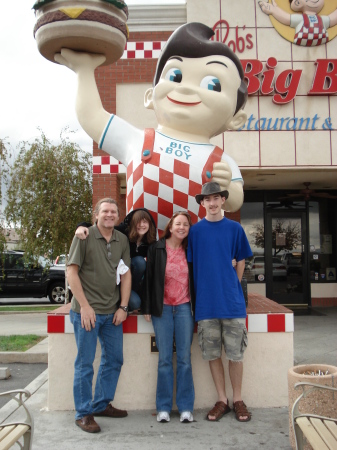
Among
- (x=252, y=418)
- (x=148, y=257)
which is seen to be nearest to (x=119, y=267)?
(x=148, y=257)

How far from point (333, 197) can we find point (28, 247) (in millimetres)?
6508

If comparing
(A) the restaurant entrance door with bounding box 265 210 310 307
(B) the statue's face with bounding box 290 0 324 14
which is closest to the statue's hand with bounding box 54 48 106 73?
(B) the statue's face with bounding box 290 0 324 14

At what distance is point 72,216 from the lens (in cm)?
863

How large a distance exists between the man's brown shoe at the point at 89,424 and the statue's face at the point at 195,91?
2.33 metres

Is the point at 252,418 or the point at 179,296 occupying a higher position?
the point at 179,296

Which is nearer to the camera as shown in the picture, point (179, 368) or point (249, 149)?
point (179, 368)

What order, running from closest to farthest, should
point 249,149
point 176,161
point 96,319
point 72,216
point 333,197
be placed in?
1. point 96,319
2. point 176,161
3. point 249,149
4. point 72,216
5. point 333,197

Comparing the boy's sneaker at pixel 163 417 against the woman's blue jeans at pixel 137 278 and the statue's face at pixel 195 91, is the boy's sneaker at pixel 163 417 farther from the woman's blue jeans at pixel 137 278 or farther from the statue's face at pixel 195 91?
the statue's face at pixel 195 91

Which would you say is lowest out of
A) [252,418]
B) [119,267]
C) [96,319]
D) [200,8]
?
[252,418]

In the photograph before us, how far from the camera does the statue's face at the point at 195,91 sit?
3.79m

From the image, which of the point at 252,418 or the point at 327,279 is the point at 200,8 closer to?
the point at 327,279

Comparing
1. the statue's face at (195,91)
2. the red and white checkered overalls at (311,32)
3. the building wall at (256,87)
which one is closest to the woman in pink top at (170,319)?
the statue's face at (195,91)

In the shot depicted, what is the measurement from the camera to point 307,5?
8102mm

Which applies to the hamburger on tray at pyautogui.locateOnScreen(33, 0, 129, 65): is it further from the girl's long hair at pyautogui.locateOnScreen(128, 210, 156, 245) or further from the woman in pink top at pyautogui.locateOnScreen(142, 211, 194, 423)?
the woman in pink top at pyautogui.locateOnScreen(142, 211, 194, 423)
